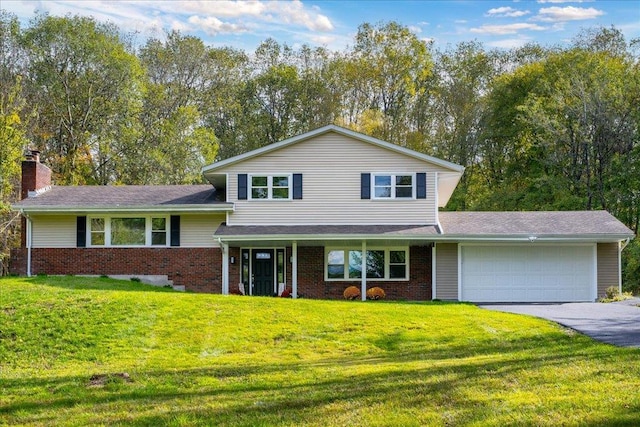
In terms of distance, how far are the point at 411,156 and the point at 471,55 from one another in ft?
76.7

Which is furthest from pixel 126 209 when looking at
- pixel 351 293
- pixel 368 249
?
pixel 368 249

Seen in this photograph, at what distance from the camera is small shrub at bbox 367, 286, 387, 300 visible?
2438cm

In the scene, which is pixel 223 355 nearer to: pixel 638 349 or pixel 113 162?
pixel 638 349

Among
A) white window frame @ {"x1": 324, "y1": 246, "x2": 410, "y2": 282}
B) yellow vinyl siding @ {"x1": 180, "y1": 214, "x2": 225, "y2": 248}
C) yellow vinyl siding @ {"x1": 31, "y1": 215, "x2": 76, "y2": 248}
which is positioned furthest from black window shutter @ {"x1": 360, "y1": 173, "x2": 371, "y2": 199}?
yellow vinyl siding @ {"x1": 31, "y1": 215, "x2": 76, "y2": 248}

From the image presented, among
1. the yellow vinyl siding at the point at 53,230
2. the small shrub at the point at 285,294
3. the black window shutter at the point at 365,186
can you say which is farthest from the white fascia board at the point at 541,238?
the yellow vinyl siding at the point at 53,230

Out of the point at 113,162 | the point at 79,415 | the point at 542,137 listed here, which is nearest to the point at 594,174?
the point at 542,137

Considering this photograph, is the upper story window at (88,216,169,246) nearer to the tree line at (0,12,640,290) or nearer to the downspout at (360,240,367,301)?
the tree line at (0,12,640,290)

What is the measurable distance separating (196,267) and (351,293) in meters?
5.87

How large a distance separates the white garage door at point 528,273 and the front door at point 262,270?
23.0ft

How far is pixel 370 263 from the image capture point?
2534 centimetres

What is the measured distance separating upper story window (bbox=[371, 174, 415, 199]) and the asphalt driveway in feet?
20.0

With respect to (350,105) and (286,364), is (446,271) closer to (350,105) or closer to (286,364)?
(286,364)

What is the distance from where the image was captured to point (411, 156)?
2544cm

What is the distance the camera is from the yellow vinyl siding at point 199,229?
25.7 metres
